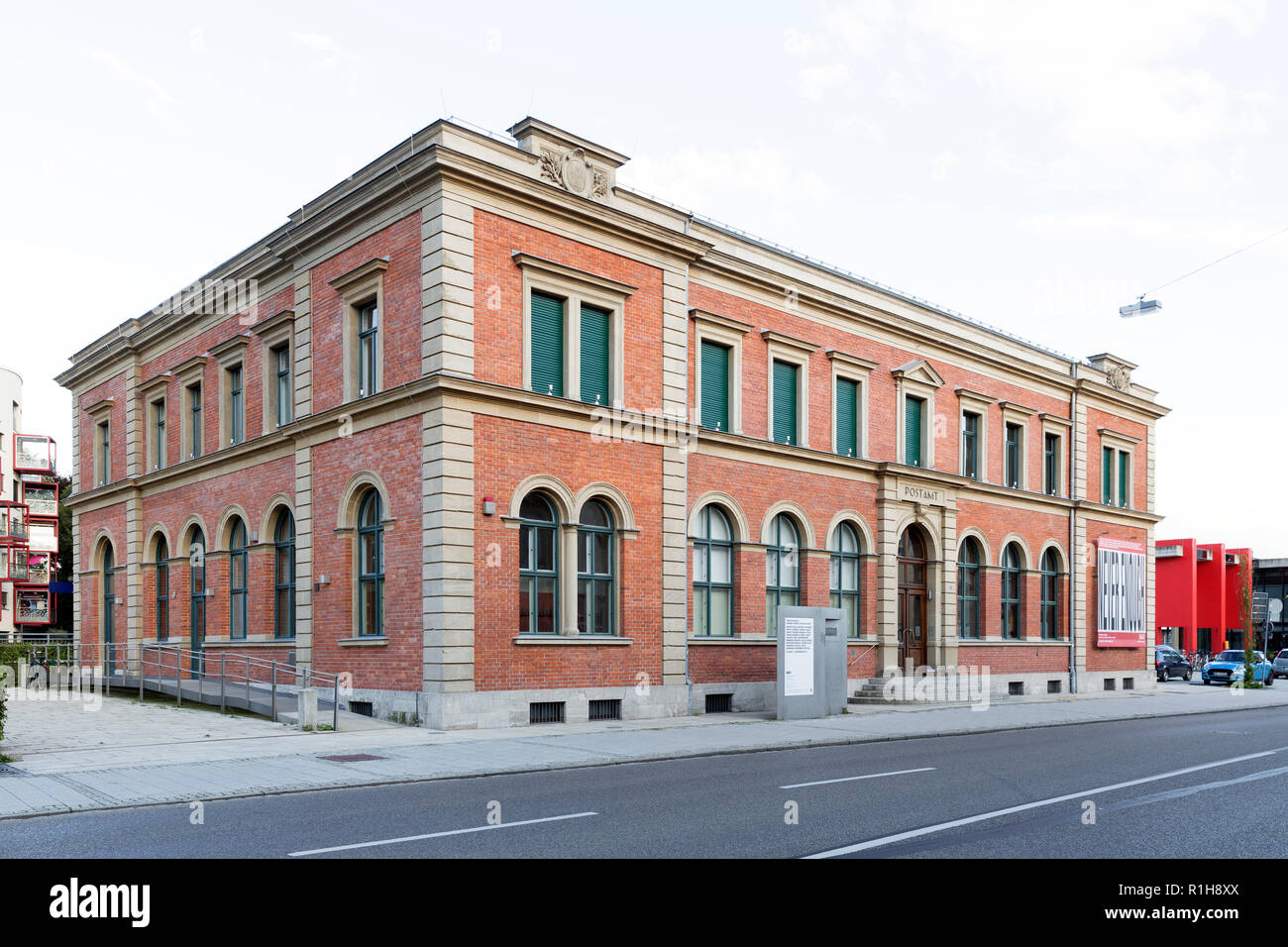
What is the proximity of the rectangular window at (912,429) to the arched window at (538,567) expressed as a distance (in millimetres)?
12381

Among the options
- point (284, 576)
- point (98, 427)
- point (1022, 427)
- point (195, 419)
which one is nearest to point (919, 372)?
point (1022, 427)

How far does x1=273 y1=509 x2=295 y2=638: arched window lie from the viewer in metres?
24.9

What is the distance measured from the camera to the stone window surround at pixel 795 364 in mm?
26719

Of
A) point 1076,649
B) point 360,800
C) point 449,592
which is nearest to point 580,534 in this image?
point 449,592

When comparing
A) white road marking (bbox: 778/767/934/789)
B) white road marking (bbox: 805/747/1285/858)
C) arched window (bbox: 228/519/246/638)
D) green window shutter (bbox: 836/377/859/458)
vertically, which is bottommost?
white road marking (bbox: 778/767/934/789)

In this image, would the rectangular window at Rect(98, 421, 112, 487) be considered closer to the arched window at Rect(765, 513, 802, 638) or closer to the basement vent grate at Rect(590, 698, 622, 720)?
the basement vent grate at Rect(590, 698, 622, 720)

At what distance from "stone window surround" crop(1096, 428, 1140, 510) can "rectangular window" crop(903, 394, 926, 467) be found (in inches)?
401

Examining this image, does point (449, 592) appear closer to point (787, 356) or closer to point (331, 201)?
point (331, 201)

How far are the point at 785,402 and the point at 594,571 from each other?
7442 mm

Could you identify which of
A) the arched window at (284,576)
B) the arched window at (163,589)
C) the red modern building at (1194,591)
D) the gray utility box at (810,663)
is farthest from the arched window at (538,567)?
the red modern building at (1194,591)

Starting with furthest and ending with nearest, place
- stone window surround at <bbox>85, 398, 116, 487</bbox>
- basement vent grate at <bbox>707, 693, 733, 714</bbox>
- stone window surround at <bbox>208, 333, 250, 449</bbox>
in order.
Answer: stone window surround at <bbox>85, 398, 116, 487</bbox>, stone window surround at <bbox>208, 333, 250, 449</bbox>, basement vent grate at <bbox>707, 693, 733, 714</bbox>

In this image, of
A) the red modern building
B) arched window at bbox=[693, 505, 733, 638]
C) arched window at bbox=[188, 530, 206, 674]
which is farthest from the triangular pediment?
the red modern building
